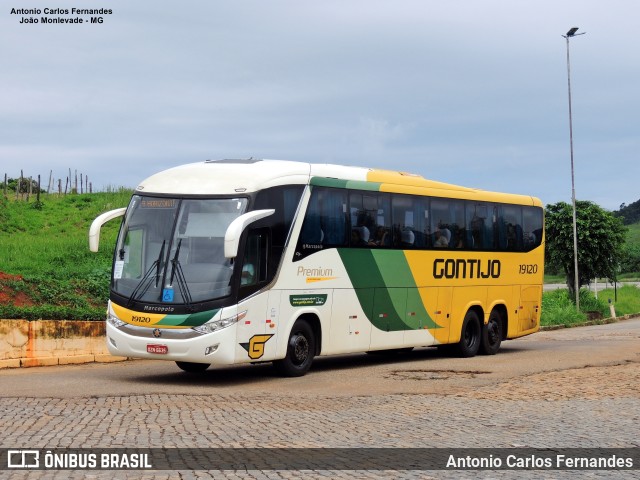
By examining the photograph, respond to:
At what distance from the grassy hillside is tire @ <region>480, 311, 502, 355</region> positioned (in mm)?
8950

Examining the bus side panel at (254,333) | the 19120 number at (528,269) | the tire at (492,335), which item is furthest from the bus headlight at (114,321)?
the 19120 number at (528,269)

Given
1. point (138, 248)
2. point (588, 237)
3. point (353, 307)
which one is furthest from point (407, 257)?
point (588, 237)

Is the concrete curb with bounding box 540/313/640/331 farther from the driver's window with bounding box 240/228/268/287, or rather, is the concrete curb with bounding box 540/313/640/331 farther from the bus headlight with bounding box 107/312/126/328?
the bus headlight with bounding box 107/312/126/328

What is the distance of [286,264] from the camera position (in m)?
18.1

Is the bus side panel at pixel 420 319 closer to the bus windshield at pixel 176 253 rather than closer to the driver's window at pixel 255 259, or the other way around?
the driver's window at pixel 255 259

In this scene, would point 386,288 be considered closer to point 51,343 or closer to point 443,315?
point 443,315

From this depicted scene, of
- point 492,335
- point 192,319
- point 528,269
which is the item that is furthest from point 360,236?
point 528,269

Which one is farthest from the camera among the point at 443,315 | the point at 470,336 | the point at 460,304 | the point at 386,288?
the point at 470,336

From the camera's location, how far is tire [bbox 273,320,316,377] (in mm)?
18359

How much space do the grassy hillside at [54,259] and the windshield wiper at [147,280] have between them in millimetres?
5290

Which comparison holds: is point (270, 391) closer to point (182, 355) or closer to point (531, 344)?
point (182, 355)

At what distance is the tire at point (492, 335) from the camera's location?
24.7m

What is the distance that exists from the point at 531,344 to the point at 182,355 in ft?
49.8

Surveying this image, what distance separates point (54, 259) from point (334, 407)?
84.4ft
